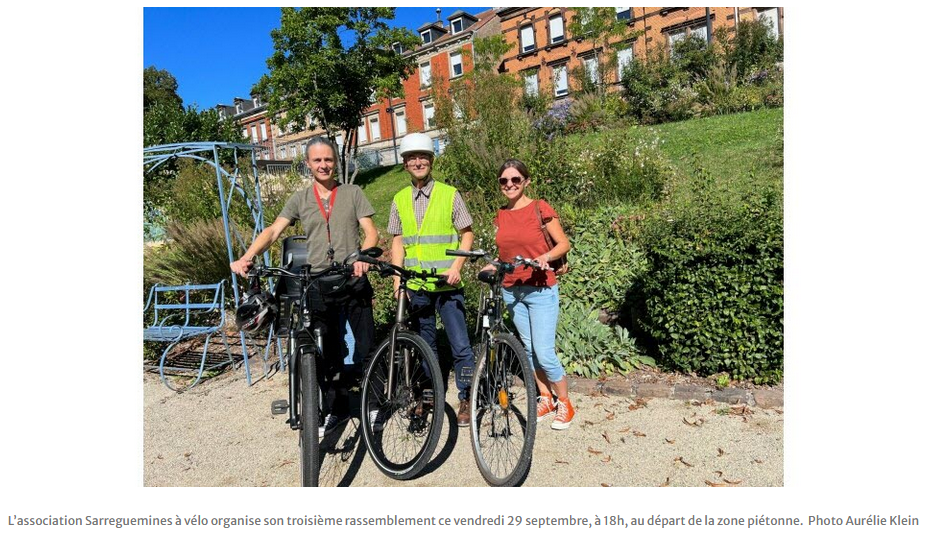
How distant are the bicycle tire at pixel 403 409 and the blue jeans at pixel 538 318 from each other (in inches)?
26.9

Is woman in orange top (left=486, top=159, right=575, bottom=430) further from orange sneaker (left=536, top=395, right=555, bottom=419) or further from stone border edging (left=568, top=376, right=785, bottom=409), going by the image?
stone border edging (left=568, top=376, right=785, bottom=409)

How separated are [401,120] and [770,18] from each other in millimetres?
23041

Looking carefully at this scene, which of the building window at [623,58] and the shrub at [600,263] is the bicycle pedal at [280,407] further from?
the building window at [623,58]

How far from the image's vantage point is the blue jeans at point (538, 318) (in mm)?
3588

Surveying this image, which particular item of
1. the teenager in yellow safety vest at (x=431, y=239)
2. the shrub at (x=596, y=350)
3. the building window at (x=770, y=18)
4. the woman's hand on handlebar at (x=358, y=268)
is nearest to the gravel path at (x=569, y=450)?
the shrub at (x=596, y=350)

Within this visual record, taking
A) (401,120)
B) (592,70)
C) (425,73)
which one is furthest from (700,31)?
(401,120)

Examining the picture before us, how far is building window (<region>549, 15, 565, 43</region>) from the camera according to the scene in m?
29.3

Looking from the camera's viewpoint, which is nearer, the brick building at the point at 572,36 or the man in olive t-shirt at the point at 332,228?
the man in olive t-shirt at the point at 332,228

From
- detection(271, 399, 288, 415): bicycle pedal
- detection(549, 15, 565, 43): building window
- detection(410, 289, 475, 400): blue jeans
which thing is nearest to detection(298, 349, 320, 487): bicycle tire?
detection(271, 399, 288, 415): bicycle pedal

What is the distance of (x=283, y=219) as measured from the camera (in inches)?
149

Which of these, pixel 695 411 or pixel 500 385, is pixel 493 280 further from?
pixel 695 411

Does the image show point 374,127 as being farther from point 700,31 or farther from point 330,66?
point 700,31

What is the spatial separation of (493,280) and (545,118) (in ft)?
23.2

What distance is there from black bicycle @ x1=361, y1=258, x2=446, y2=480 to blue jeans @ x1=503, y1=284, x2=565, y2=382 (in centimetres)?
52
